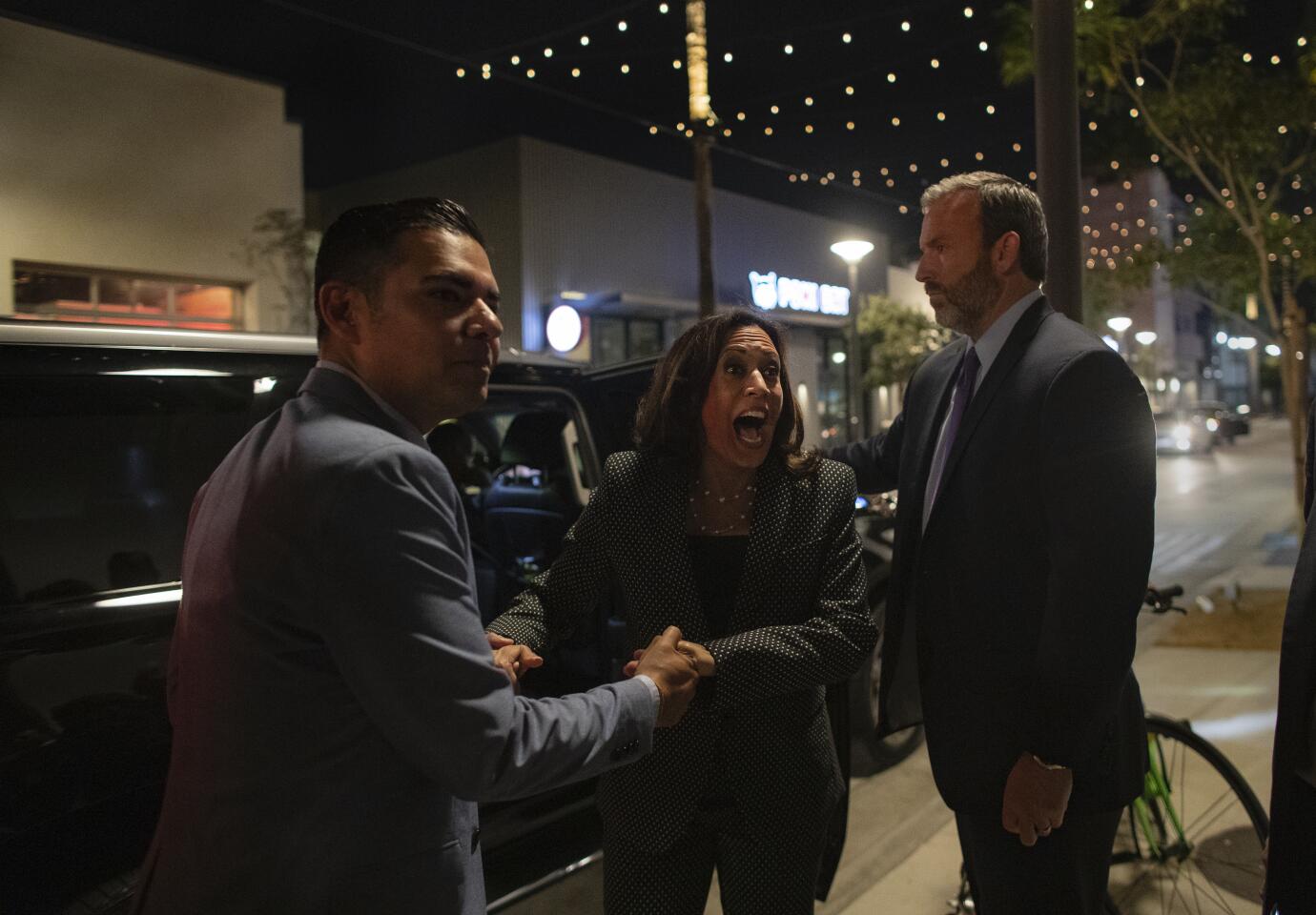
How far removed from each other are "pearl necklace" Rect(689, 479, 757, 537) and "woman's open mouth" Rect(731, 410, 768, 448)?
0.12 meters

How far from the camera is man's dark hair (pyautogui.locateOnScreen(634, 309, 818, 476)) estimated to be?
2.30 meters

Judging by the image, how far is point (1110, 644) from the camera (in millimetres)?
1828

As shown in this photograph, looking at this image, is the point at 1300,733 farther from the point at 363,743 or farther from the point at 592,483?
the point at 592,483

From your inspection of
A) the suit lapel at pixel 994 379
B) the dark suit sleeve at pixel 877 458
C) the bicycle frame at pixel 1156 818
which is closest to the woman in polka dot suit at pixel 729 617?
the suit lapel at pixel 994 379

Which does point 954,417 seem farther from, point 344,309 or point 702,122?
point 702,122

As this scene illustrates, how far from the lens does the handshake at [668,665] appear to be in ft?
5.59

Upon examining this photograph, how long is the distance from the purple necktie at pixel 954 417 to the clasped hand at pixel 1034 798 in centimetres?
55

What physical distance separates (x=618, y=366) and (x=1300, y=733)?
2584mm

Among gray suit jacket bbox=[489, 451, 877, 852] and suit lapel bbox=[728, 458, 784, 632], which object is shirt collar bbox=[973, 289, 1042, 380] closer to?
gray suit jacket bbox=[489, 451, 877, 852]

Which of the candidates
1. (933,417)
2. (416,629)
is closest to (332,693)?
(416,629)

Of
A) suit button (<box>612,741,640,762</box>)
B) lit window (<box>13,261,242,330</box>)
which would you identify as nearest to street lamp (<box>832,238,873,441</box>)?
lit window (<box>13,261,242,330</box>)

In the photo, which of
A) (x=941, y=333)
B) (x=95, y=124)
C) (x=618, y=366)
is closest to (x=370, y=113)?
(x=95, y=124)

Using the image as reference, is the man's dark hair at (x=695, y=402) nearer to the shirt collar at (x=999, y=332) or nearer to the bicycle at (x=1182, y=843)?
the shirt collar at (x=999, y=332)

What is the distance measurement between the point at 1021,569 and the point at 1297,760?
541 mm
